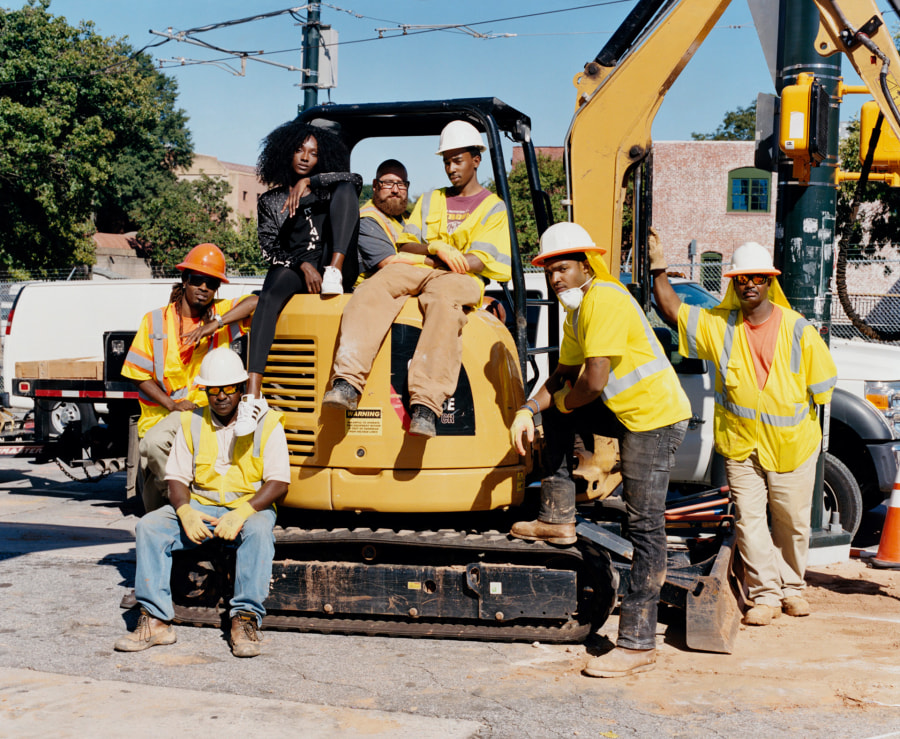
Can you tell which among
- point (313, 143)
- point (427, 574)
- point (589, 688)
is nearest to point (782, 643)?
point (589, 688)

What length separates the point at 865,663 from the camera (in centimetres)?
540

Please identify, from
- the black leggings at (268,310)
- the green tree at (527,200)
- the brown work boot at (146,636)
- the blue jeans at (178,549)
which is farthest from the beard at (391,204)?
the green tree at (527,200)

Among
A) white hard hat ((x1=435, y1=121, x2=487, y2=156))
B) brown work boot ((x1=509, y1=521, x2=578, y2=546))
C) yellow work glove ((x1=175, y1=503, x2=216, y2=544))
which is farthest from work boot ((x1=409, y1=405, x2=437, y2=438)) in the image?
white hard hat ((x1=435, y1=121, x2=487, y2=156))

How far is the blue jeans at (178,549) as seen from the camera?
18.5ft

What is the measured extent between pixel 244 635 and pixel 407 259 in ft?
7.63

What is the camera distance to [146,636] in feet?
18.7

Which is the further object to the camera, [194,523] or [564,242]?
[194,523]

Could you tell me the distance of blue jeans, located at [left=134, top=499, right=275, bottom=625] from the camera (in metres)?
5.65

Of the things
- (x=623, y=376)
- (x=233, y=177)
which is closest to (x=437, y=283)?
(x=623, y=376)

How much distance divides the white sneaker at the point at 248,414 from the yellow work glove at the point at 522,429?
1482 mm

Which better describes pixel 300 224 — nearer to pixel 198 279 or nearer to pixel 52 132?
pixel 198 279

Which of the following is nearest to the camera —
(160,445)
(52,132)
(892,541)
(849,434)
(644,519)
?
(644,519)

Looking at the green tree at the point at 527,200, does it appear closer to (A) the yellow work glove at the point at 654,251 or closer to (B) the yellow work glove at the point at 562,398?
(A) the yellow work glove at the point at 654,251

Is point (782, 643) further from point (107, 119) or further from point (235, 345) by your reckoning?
point (107, 119)
